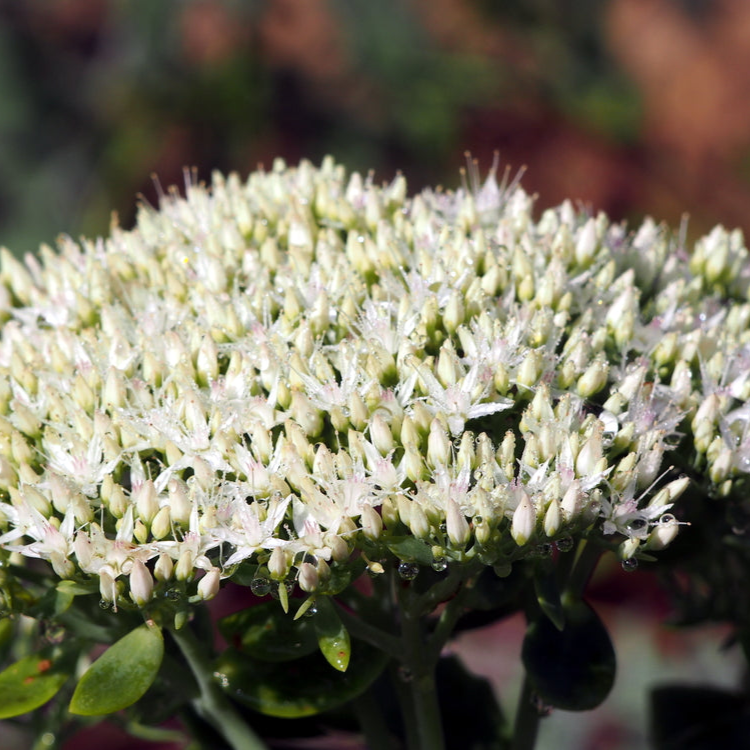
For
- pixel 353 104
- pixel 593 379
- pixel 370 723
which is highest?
pixel 353 104

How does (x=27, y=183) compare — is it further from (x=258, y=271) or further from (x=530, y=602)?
(x=530, y=602)

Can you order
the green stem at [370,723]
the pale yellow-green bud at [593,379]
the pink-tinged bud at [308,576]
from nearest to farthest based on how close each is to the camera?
the pink-tinged bud at [308,576], the pale yellow-green bud at [593,379], the green stem at [370,723]

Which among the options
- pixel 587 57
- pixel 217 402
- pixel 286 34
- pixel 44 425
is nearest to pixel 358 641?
pixel 217 402

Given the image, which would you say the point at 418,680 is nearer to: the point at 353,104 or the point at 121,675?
Result: the point at 121,675

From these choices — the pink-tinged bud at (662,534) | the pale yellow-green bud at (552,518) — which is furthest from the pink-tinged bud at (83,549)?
the pink-tinged bud at (662,534)

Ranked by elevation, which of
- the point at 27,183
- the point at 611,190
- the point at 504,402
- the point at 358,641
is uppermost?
the point at 27,183

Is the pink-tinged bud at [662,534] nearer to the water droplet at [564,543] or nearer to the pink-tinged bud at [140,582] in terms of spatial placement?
the water droplet at [564,543]

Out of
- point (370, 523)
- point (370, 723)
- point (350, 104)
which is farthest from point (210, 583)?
point (350, 104)
